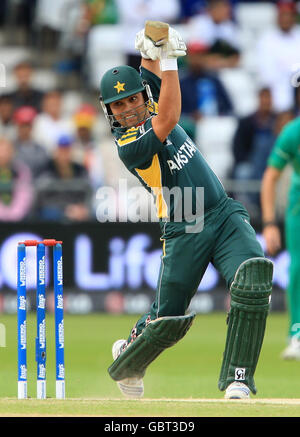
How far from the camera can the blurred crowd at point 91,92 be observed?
12.8m

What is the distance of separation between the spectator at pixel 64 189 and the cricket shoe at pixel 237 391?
22.0 feet

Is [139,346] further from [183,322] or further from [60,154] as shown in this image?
[60,154]

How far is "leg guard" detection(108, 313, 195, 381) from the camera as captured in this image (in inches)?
240

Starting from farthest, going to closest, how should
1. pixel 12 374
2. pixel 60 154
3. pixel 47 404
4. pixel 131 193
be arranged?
pixel 60 154 < pixel 131 193 < pixel 12 374 < pixel 47 404

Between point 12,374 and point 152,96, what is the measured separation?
2675 mm

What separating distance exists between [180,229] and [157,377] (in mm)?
2207

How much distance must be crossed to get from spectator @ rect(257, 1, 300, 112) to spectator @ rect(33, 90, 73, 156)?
2.95 metres

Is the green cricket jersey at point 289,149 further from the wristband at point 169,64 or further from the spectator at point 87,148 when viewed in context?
the spectator at point 87,148

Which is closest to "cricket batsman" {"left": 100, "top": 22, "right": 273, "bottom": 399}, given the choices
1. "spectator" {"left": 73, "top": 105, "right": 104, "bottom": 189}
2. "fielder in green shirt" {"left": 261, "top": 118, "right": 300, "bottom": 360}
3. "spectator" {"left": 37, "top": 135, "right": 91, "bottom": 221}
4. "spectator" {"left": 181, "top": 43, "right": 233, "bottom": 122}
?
"fielder in green shirt" {"left": 261, "top": 118, "right": 300, "bottom": 360}

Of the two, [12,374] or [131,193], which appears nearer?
[12,374]

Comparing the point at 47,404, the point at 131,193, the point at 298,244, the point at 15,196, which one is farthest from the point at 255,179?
the point at 47,404

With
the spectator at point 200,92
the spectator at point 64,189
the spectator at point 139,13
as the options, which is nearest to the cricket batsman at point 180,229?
the spectator at point 64,189

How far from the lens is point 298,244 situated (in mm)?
9086

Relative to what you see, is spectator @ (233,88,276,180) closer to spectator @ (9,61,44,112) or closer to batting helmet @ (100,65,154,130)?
spectator @ (9,61,44,112)
